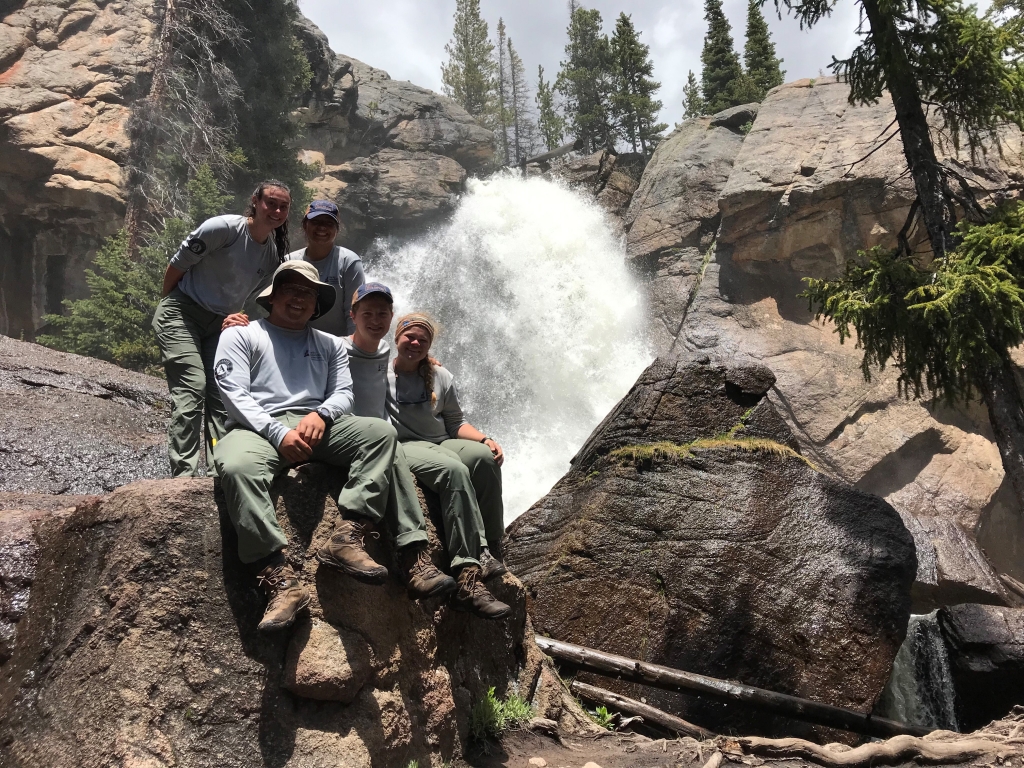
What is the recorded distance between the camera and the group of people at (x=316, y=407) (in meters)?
3.74

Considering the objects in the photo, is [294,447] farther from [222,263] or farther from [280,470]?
[222,263]

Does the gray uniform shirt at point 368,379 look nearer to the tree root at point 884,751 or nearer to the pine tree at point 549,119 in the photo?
the tree root at point 884,751

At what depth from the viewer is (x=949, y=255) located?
27.6 ft

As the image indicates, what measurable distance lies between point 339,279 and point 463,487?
175 centimetres

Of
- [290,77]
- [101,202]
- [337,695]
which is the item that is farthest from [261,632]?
[290,77]

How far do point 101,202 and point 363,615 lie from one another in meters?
19.8

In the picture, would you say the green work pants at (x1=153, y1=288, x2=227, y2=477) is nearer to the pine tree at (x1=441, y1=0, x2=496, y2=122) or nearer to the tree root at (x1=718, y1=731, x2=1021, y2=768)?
the tree root at (x1=718, y1=731, x2=1021, y2=768)

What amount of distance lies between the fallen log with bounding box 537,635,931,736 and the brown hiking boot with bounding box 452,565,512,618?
259cm

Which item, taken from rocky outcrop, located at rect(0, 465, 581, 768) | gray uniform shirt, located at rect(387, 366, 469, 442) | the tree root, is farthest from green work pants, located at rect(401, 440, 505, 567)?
the tree root

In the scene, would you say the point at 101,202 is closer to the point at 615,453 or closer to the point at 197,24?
the point at 197,24

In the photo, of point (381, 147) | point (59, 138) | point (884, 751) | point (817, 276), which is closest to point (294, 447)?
point (884, 751)

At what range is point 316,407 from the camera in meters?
4.20

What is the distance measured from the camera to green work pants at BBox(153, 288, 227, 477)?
482cm

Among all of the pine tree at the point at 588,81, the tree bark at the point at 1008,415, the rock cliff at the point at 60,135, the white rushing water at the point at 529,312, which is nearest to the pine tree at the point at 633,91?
the pine tree at the point at 588,81
